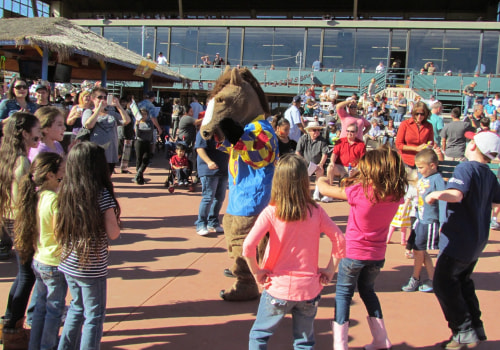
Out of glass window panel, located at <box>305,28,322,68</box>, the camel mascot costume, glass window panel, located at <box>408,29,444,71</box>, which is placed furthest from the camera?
glass window panel, located at <box>305,28,322,68</box>

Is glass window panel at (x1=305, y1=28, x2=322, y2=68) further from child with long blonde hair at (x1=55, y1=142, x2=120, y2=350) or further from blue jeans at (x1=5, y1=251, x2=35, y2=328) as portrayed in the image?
child with long blonde hair at (x1=55, y1=142, x2=120, y2=350)

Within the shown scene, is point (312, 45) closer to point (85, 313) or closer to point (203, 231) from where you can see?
point (203, 231)

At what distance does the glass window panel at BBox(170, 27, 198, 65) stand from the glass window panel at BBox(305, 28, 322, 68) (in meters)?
7.01

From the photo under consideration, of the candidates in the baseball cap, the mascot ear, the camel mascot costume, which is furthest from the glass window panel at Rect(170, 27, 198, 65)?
the baseball cap

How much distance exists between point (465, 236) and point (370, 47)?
2341 centimetres

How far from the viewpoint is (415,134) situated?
6.48 m

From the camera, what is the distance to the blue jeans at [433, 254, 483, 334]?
10.8 feet

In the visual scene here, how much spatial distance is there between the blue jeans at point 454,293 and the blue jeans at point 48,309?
2.74 metres

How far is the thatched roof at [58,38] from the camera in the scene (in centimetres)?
1012

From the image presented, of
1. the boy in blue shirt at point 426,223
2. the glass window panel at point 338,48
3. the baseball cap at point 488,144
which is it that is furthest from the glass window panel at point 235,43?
the baseball cap at point 488,144

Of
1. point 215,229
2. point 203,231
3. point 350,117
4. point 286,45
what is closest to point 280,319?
point 203,231

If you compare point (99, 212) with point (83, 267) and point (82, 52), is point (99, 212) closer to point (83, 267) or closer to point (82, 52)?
point (83, 267)

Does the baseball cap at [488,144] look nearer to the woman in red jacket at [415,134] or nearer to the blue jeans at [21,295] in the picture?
the woman in red jacket at [415,134]

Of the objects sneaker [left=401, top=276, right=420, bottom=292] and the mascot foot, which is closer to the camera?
the mascot foot
